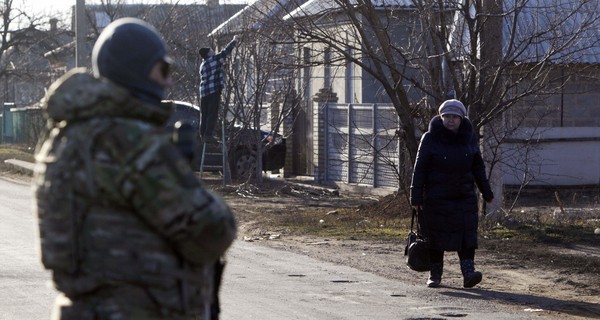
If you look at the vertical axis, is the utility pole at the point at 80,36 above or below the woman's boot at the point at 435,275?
above

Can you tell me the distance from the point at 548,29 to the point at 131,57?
9413 mm

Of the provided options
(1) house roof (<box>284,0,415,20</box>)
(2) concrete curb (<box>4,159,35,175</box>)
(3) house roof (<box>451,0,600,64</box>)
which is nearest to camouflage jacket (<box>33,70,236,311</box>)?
(3) house roof (<box>451,0,600,64</box>)

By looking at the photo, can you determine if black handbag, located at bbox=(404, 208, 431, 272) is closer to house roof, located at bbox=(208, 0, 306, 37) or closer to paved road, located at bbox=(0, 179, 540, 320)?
paved road, located at bbox=(0, 179, 540, 320)

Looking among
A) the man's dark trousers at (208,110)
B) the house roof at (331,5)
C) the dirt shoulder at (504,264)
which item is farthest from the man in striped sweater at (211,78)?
the dirt shoulder at (504,264)

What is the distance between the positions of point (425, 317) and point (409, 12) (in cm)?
643

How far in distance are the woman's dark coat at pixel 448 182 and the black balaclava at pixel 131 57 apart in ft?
20.2

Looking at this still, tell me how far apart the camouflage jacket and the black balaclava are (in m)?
0.05

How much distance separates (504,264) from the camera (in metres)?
10.8

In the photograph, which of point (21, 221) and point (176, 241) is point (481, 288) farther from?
point (21, 221)

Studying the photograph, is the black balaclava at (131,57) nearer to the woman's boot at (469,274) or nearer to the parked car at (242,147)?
the woman's boot at (469,274)

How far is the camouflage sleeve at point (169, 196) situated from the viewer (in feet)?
10.5

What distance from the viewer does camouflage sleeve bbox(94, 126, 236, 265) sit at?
3.19 metres

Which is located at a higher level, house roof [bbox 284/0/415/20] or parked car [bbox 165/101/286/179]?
house roof [bbox 284/0/415/20]

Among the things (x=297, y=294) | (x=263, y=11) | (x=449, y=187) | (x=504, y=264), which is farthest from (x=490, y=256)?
(x=263, y=11)
